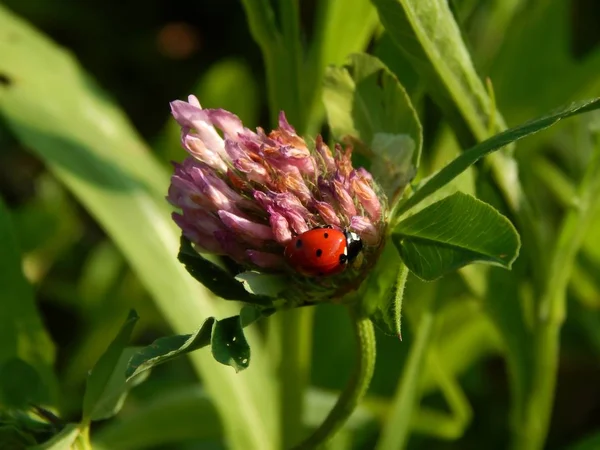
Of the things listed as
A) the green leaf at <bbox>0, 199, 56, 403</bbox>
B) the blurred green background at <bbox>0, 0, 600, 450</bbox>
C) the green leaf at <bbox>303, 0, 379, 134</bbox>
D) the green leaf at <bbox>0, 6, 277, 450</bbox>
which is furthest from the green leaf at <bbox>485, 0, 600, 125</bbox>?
the green leaf at <bbox>0, 199, 56, 403</bbox>

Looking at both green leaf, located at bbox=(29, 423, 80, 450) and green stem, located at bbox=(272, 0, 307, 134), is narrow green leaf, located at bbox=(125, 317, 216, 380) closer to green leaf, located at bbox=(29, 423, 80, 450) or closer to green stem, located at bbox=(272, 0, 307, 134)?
green leaf, located at bbox=(29, 423, 80, 450)

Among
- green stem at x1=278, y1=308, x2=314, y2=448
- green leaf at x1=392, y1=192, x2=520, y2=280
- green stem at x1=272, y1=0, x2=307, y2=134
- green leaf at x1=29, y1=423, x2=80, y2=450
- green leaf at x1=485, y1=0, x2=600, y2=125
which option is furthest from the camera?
green leaf at x1=485, y1=0, x2=600, y2=125

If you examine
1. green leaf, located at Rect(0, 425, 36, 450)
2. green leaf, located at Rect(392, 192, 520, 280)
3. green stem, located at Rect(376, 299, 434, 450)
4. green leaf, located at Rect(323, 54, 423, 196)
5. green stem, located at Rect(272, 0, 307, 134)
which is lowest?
green stem, located at Rect(376, 299, 434, 450)

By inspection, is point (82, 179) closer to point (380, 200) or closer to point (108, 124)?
point (108, 124)

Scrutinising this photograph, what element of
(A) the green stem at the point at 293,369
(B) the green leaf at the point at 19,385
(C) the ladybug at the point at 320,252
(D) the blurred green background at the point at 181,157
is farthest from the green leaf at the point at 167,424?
(C) the ladybug at the point at 320,252

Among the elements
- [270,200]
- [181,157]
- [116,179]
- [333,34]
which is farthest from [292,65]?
[181,157]

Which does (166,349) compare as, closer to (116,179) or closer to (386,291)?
(386,291)

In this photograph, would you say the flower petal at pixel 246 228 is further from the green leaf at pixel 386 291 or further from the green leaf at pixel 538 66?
the green leaf at pixel 538 66
